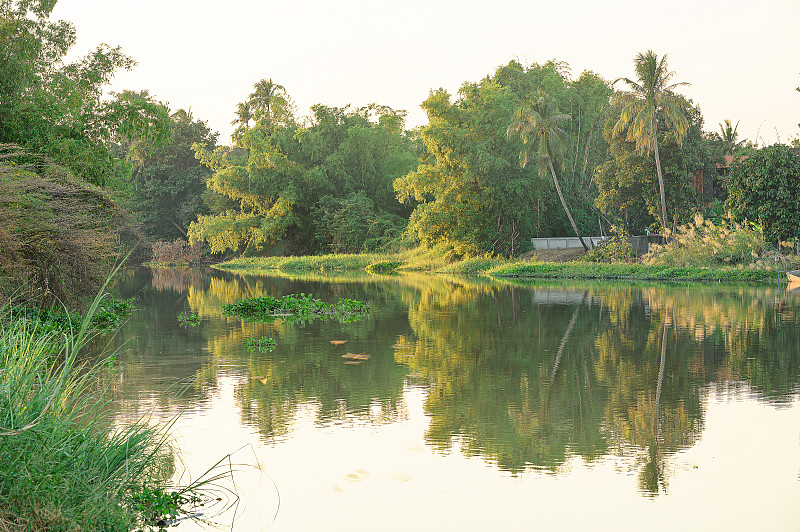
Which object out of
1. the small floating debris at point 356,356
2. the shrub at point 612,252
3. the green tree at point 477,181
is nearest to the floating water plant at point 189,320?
the small floating debris at point 356,356

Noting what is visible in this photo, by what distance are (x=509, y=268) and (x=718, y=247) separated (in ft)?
38.0

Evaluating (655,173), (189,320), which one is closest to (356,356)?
(189,320)

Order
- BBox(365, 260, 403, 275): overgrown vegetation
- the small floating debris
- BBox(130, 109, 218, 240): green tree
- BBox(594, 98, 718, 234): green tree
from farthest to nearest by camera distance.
Answer: 1. BBox(130, 109, 218, 240): green tree
2. BBox(365, 260, 403, 275): overgrown vegetation
3. BBox(594, 98, 718, 234): green tree
4. the small floating debris

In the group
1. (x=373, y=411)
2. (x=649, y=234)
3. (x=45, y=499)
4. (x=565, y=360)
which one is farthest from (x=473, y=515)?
(x=649, y=234)

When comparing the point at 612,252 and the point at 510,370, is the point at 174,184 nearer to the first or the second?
the point at 612,252

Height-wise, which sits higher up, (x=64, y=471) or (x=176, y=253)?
(x=176, y=253)

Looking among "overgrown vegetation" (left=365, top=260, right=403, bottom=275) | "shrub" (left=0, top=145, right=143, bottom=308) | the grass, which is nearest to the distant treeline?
"shrub" (left=0, top=145, right=143, bottom=308)

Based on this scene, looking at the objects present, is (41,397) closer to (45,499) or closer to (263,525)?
(45,499)

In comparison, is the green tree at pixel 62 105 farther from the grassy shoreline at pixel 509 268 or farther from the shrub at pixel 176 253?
the shrub at pixel 176 253

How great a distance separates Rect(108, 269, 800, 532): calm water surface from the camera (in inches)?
278

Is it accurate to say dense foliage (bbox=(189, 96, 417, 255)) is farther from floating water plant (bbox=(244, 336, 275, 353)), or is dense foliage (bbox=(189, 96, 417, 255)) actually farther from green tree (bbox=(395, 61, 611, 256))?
floating water plant (bbox=(244, 336, 275, 353))

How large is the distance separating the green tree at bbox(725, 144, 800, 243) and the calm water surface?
2314 cm

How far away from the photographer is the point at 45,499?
5.45 metres

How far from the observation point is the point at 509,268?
155 ft
